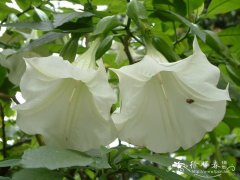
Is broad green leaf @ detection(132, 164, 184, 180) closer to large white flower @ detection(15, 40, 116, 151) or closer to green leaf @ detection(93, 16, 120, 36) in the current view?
large white flower @ detection(15, 40, 116, 151)

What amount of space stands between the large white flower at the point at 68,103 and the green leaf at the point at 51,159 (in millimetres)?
152

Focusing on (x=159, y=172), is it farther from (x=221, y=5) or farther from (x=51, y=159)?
(x=221, y=5)

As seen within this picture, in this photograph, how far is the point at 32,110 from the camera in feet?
3.40

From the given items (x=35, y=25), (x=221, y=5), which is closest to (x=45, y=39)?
(x=35, y=25)

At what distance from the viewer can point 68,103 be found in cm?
110

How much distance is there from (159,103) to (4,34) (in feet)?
2.54

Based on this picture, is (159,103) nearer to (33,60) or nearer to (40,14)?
(33,60)

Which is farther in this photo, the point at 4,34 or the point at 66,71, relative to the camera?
the point at 4,34

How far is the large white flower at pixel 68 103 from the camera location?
941 millimetres

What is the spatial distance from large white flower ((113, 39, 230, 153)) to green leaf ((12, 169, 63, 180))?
0.19 metres

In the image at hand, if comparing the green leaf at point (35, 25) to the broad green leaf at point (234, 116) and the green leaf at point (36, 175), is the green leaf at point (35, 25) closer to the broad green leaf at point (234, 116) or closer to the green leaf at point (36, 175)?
the green leaf at point (36, 175)

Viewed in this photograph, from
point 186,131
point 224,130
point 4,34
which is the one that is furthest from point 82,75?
point 224,130

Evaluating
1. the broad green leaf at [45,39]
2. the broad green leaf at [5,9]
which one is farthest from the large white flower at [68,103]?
the broad green leaf at [5,9]

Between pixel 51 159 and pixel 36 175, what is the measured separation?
0.29ft
